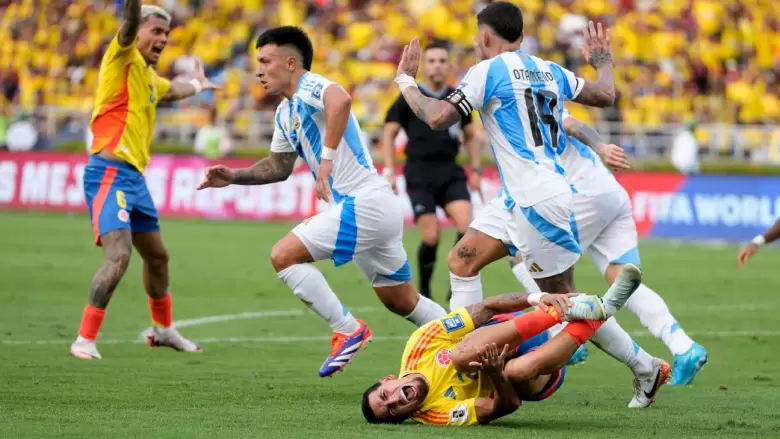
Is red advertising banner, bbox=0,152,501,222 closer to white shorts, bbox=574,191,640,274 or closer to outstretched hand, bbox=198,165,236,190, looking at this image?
outstretched hand, bbox=198,165,236,190

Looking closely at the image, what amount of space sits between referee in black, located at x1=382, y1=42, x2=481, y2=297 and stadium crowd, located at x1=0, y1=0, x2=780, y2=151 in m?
12.8

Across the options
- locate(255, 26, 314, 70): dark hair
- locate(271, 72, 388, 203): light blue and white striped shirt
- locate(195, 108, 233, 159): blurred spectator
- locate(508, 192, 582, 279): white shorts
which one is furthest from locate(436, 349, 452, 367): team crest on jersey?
locate(195, 108, 233, 159): blurred spectator

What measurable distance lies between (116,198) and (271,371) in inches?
76.9

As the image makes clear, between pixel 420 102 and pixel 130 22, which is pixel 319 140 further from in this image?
pixel 130 22

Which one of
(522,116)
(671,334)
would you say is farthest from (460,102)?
(671,334)

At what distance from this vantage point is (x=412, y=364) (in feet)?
23.2

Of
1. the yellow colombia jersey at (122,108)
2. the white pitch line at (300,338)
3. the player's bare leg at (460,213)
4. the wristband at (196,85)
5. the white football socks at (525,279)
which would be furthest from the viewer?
the player's bare leg at (460,213)

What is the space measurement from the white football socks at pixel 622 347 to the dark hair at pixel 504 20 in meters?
1.88

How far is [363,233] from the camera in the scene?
331 inches

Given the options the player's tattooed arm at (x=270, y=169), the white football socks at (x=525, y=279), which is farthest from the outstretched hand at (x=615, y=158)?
the white football socks at (x=525, y=279)

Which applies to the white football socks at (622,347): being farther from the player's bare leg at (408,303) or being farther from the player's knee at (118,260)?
the player's knee at (118,260)

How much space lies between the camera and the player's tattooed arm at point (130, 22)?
923 centimetres

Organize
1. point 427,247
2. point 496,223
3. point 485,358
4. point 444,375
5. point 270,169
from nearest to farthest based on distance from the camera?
point 485,358 → point 444,375 → point 496,223 → point 270,169 → point 427,247

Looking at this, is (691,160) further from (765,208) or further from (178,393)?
(178,393)
